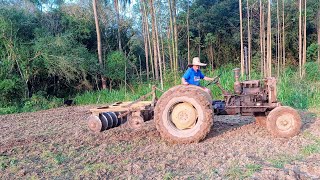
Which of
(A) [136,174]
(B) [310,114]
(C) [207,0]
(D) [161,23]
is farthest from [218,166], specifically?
(C) [207,0]

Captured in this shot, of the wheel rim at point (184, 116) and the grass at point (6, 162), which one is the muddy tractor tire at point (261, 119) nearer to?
the wheel rim at point (184, 116)

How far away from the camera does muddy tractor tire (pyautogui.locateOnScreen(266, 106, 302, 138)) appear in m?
5.21

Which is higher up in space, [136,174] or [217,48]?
[217,48]

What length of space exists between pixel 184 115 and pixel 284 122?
5.32ft

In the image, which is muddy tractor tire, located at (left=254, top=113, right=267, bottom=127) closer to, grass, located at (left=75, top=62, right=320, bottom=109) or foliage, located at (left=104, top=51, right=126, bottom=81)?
grass, located at (left=75, top=62, right=320, bottom=109)

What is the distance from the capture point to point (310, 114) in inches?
294

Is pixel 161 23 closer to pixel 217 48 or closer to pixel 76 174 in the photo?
pixel 217 48

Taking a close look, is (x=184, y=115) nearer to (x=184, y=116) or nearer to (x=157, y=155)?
(x=184, y=116)

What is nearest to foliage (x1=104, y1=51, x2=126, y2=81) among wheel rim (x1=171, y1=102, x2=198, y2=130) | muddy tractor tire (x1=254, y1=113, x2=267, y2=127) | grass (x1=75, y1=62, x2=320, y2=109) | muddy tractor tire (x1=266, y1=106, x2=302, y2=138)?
grass (x1=75, y1=62, x2=320, y2=109)

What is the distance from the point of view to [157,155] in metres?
4.62

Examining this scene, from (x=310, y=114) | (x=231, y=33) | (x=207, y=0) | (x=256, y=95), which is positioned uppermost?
(x=207, y=0)

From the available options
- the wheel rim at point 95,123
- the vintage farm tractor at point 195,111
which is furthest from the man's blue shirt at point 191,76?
the wheel rim at point 95,123

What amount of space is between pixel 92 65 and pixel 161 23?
3.99 metres

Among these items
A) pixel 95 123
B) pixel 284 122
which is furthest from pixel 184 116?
pixel 284 122
